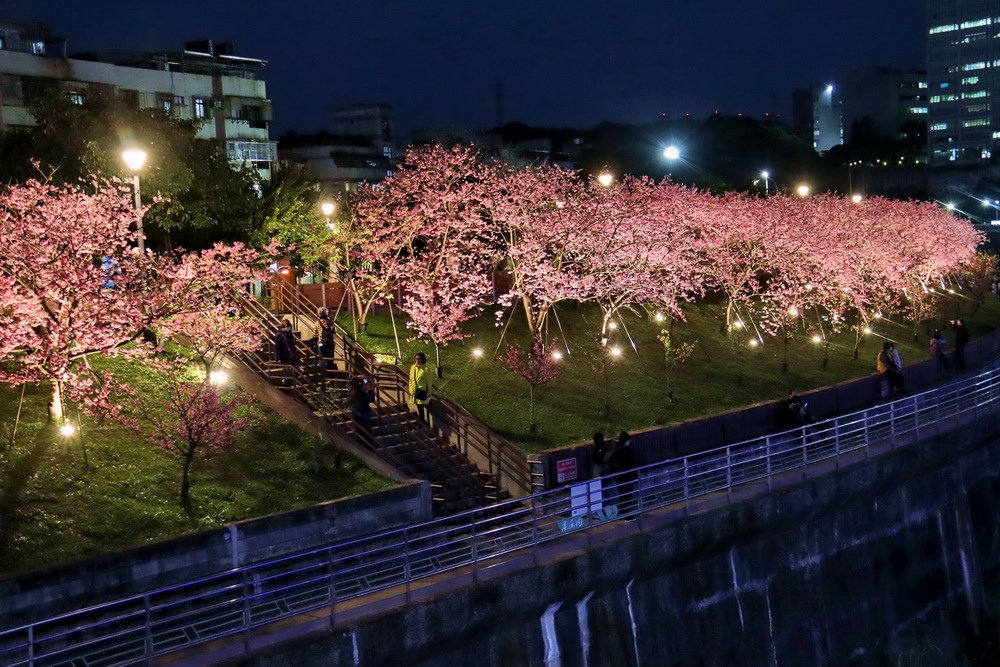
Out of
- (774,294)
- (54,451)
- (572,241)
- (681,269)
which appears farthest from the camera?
(774,294)

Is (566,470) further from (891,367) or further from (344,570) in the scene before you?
(891,367)

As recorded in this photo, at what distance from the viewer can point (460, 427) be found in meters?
20.1

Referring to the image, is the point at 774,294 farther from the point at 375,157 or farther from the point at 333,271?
the point at 375,157

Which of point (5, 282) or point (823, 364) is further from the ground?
point (5, 282)

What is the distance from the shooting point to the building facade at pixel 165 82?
4253cm

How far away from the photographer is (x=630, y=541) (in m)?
14.6

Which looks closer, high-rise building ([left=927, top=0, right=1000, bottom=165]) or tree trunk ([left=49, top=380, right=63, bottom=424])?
tree trunk ([left=49, top=380, right=63, bottom=424])

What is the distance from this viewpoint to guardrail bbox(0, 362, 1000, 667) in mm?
10602

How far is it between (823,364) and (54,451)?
24.4m

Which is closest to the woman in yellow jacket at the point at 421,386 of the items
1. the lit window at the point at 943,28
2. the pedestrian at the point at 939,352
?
the pedestrian at the point at 939,352

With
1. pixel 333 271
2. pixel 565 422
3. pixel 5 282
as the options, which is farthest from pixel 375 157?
pixel 5 282

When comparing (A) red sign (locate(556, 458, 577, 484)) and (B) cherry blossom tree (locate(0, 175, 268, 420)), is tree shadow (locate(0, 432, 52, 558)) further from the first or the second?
(A) red sign (locate(556, 458, 577, 484))

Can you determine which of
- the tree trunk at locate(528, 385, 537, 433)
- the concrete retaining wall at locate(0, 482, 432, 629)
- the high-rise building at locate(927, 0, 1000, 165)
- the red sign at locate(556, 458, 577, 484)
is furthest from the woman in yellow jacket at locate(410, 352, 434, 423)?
the high-rise building at locate(927, 0, 1000, 165)

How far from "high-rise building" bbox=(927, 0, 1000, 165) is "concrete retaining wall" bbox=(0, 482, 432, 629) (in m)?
138
